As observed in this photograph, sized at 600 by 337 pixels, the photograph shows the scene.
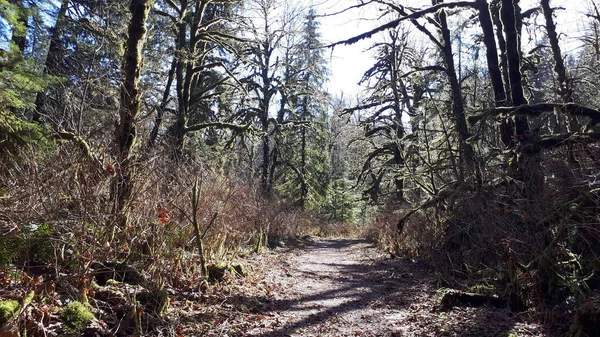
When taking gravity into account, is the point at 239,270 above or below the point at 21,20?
below

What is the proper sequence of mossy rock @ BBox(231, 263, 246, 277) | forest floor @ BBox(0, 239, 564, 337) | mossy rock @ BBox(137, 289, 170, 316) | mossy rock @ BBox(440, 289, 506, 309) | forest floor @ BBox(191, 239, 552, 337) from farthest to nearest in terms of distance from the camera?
mossy rock @ BBox(231, 263, 246, 277), mossy rock @ BBox(440, 289, 506, 309), forest floor @ BBox(191, 239, 552, 337), mossy rock @ BBox(137, 289, 170, 316), forest floor @ BBox(0, 239, 564, 337)

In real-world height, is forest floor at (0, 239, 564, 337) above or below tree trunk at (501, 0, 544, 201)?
below

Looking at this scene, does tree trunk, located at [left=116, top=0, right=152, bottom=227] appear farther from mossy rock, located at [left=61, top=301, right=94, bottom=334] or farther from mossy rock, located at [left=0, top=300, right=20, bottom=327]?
mossy rock, located at [left=0, top=300, right=20, bottom=327]

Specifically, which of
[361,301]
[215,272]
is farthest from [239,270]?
[361,301]

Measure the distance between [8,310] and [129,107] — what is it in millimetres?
3556

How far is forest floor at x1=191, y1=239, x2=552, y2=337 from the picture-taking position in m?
5.18

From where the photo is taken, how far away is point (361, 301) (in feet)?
23.5

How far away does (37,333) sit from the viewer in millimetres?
3492

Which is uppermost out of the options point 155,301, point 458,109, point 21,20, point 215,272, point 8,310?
point 21,20

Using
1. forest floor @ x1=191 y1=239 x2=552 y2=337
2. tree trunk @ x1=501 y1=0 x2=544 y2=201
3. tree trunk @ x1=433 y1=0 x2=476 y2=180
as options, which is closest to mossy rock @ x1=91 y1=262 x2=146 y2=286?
forest floor @ x1=191 y1=239 x2=552 y2=337

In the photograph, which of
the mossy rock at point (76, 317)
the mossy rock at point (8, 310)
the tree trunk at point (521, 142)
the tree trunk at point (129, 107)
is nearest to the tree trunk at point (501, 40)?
the tree trunk at point (521, 142)

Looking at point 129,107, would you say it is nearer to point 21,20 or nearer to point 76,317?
point 76,317

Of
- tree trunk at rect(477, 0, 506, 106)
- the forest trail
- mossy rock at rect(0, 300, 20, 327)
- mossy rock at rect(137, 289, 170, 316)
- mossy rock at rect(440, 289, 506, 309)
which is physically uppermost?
tree trunk at rect(477, 0, 506, 106)

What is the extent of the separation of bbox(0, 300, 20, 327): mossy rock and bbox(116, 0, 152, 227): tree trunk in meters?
1.81
